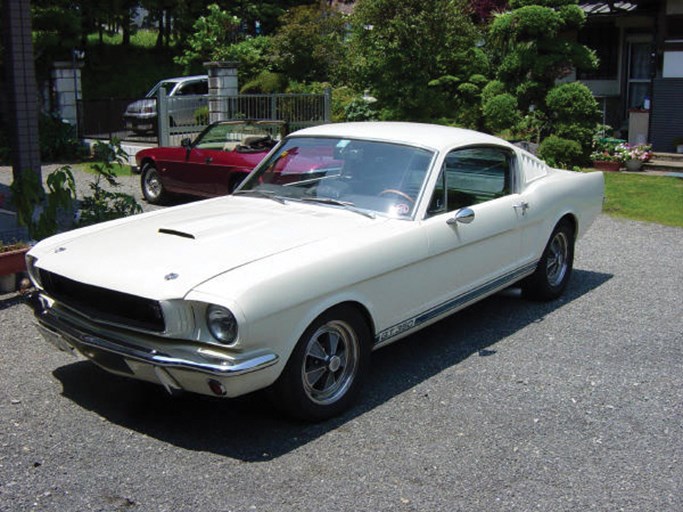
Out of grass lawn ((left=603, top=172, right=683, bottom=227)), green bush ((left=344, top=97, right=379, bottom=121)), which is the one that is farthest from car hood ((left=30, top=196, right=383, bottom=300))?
green bush ((left=344, top=97, right=379, bottom=121))

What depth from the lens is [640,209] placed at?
11.5 metres

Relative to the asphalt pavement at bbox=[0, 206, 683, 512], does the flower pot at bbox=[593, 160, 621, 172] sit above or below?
above

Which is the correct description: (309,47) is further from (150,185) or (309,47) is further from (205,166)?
(205,166)

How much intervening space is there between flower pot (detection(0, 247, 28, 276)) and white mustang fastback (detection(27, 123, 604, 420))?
1906 mm

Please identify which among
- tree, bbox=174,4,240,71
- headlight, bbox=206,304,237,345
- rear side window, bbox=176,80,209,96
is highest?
tree, bbox=174,4,240,71

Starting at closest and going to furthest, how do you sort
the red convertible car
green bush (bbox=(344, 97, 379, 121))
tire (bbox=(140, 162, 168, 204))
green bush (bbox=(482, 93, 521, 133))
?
the red convertible car < tire (bbox=(140, 162, 168, 204)) < green bush (bbox=(482, 93, 521, 133)) < green bush (bbox=(344, 97, 379, 121))

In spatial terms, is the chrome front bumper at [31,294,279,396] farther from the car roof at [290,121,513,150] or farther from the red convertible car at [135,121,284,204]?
the red convertible car at [135,121,284,204]

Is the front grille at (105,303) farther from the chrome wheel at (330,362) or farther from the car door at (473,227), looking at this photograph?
the car door at (473,227)

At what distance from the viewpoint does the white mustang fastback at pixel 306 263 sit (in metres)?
4.12

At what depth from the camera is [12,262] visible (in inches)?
273

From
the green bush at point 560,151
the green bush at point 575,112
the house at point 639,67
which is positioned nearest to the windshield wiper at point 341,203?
the green bush at point 560,151

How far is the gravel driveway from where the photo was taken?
12.6ft

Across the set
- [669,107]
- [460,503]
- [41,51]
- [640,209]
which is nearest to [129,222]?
[460,503]

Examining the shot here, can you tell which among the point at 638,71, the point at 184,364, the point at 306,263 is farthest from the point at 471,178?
the point at 638,71
